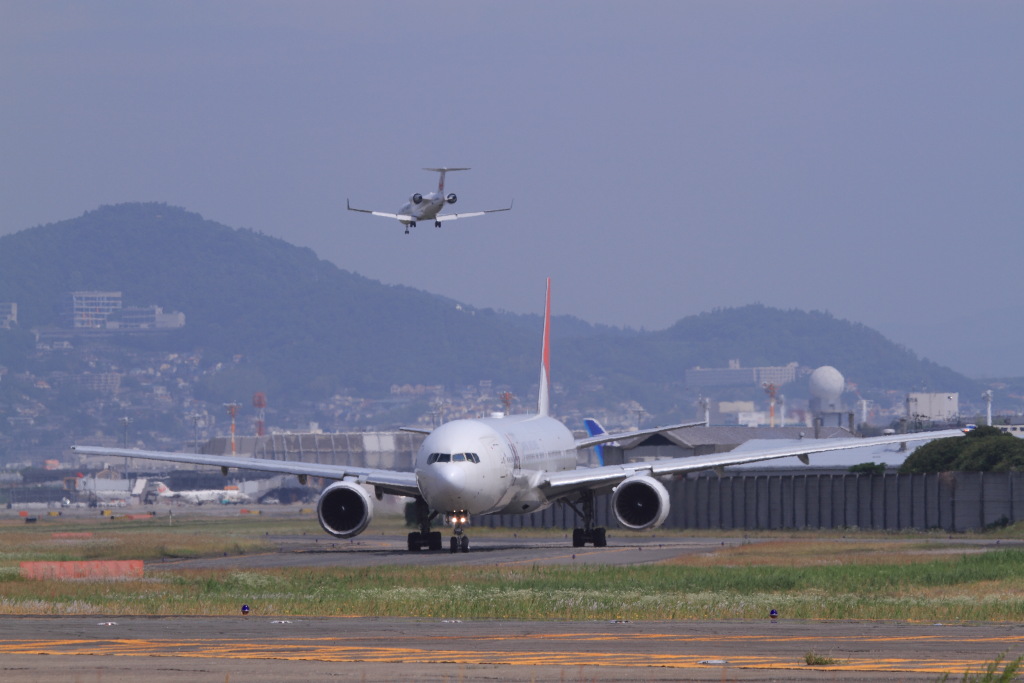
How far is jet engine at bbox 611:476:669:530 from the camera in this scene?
52.7 m

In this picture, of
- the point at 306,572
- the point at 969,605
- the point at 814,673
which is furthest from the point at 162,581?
the point at 814,673

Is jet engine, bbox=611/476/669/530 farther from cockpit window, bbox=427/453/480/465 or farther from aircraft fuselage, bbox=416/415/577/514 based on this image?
cockpit window, bbox=427/453/480/465

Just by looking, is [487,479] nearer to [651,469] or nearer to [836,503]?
[651,469]

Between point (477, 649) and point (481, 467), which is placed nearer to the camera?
point (477, 649)

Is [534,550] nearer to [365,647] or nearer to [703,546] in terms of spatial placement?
[703,546]

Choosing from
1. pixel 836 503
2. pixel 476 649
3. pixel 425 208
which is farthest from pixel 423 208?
pixel 476 649

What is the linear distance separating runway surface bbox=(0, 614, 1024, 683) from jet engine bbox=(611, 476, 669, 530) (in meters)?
26.2

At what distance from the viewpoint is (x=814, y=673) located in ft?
57.9

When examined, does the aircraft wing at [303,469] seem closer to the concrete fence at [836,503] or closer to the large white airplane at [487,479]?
the large white airplane at [487,479]

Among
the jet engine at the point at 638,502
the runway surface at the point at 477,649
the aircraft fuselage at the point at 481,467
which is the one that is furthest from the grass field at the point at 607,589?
the aircraft fuselage at the point at 481,467

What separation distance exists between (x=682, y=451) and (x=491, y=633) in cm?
6974

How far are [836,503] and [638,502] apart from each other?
69.6 ft

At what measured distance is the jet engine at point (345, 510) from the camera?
51.3 metres

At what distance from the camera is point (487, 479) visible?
49.3 meters
